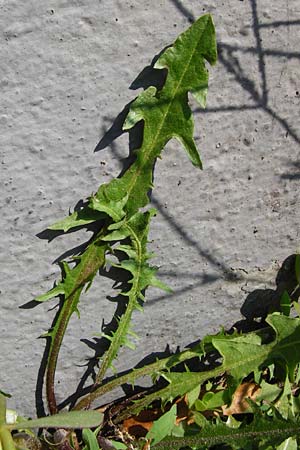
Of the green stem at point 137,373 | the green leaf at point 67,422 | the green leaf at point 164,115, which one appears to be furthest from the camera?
the green stem at point 137,373

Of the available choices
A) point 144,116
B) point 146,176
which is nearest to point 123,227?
point 146,176

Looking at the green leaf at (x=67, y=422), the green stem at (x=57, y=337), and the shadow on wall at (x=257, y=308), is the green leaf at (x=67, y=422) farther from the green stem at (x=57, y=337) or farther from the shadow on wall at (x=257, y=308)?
the shadow on wall at (x=257, y=308)

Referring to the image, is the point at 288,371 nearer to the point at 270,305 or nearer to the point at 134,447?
the point at 270,305

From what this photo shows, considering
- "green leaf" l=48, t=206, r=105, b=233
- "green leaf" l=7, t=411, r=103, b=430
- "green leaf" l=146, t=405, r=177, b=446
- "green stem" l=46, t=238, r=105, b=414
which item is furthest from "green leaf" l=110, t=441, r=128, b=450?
"green leaf" l=48, t=206, r=105, b=233

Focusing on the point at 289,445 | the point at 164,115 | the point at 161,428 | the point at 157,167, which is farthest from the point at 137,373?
the point at 164,115

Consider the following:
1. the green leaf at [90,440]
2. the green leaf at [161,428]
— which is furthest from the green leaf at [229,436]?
the green leaf at [90,440]

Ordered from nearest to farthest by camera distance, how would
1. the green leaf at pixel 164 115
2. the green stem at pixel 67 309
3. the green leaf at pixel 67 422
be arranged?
the green leaf at pixel 67 422, the green leaf at pixel 164 115, the green stem at pixel 67 309

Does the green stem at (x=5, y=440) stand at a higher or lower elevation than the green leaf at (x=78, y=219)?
lower
